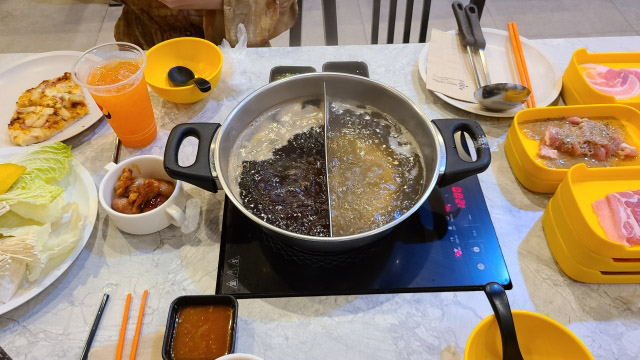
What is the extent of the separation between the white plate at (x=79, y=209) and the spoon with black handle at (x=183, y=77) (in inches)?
20.2

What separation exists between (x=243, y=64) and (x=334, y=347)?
1.36 metres

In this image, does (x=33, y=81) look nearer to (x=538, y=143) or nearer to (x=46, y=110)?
(x=46, y=110)

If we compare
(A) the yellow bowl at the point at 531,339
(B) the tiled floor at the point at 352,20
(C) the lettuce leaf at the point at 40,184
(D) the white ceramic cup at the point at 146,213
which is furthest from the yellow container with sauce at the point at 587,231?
(B) the tiled floor at the point at 352,20

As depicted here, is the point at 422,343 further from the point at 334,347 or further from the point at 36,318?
the point at 36,318

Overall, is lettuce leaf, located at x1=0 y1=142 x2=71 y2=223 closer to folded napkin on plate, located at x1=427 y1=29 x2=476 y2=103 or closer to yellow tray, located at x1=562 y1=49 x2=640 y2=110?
→ folded napkin on plate, located at x1=427 y1=29 x2=476 y2=103

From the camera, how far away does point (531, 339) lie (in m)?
1.10

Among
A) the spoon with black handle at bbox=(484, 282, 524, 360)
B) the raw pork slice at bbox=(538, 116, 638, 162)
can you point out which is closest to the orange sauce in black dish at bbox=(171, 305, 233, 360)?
the spoon with black handle at bbox=(484, 282, 524, 360)

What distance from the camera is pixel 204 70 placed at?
186 centimetres

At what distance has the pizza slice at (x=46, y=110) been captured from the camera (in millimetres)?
1592

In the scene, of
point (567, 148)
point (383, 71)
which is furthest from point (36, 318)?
point (567, 148)

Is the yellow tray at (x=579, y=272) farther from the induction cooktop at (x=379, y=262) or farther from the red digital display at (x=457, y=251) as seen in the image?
the red digital display at (x=457, y=251)

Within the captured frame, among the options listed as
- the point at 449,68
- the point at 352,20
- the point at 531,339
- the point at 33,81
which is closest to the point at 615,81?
the point at 449,68

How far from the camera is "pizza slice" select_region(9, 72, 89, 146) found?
159 centimetres

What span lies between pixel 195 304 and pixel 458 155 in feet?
2.93
